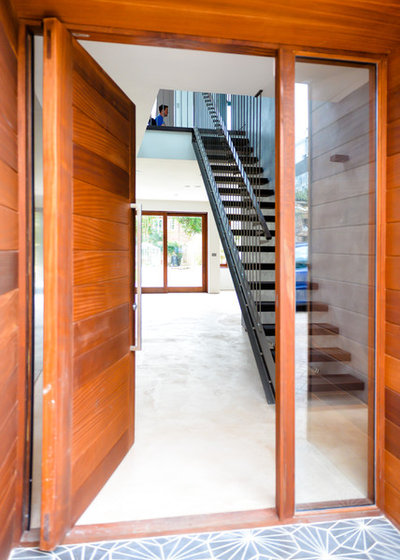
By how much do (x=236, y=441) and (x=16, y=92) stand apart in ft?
7.59

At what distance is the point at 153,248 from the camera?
460 inches

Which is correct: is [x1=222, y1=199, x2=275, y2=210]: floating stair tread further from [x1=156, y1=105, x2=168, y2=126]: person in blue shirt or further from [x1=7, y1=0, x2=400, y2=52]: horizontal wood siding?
[x1=7, y1=0, x2=400, y2=52]: horizontal wood siding

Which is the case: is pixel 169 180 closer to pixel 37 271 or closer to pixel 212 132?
pixel 212 132

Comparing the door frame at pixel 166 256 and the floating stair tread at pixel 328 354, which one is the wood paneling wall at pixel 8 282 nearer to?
the floating stair tread at pixel 328 354

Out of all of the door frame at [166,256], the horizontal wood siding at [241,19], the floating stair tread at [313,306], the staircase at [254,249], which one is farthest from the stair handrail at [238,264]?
the door frame at [166,256]

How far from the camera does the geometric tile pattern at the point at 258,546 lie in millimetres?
1605

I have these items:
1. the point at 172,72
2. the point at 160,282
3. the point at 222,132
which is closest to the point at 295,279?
the point at 172,72

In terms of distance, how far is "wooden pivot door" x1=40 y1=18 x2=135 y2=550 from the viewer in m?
1.61

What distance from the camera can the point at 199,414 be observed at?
3.18 metres

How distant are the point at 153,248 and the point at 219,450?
9420 millimetres

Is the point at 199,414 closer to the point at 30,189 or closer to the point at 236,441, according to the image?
the point at 236,441

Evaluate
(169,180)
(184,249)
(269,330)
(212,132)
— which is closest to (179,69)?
(269,330)

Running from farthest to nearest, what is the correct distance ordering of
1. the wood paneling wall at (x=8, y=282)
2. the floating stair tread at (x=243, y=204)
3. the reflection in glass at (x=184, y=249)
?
1. the reflection in glass at (x=184, y=249)
2. the floating stair tread at (x=243, y=204)
3. the wood paneling wall at (x=8, y=282)

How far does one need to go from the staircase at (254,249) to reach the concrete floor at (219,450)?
0.47ft
